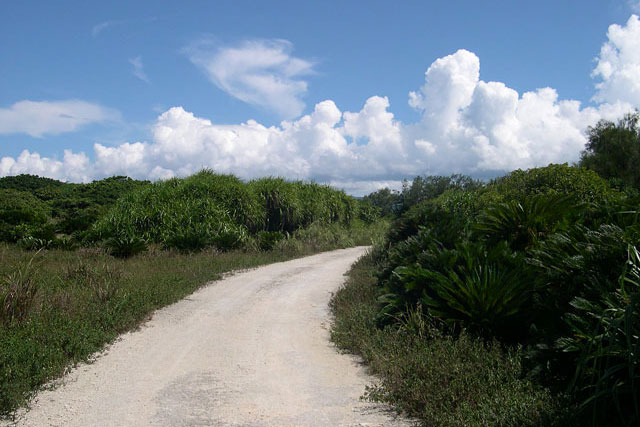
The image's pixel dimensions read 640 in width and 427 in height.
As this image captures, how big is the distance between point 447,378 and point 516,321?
1377mm

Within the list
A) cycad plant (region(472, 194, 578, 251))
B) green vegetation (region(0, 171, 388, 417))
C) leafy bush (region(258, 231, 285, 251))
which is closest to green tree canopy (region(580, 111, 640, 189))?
green vegetation (region(0, 171, 388, 417))

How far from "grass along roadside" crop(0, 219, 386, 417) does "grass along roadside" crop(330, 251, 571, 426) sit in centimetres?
344

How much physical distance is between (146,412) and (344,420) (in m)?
1.88

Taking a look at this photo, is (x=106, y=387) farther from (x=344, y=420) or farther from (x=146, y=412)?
(x=344, y=420)

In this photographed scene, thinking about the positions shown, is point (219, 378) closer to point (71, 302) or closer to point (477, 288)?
point (477, 288)

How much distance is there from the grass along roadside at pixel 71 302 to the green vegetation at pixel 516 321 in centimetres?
341

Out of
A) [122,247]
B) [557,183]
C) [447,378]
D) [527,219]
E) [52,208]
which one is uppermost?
[52,208]

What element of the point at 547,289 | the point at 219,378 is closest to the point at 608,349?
A: the point at 547,289

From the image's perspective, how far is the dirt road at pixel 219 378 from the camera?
4535 mm

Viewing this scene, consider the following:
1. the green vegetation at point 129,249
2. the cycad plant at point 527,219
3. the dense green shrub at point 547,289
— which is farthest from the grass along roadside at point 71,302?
the cycad plant at point 527,219

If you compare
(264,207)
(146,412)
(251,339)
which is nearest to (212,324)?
(251,339)

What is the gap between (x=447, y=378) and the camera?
473 cm

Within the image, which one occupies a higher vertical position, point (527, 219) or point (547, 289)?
point (527, 219)

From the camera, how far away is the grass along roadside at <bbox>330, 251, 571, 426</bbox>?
12.8ft
